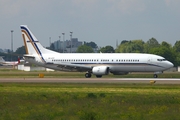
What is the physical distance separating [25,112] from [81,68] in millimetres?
43711

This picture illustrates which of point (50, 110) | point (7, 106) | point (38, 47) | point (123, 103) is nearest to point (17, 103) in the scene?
point (7, 106)

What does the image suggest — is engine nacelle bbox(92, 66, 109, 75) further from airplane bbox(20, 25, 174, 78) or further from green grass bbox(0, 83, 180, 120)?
green grass bbox(0, 83, 180, 120)

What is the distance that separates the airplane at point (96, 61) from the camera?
66938mm

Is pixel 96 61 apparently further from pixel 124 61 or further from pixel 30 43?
pixel 30 43

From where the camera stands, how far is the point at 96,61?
2719 inches

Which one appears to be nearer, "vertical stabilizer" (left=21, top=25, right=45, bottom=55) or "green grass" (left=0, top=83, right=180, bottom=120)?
"green grass" (left=0, top=83, right=180, bottom=120)

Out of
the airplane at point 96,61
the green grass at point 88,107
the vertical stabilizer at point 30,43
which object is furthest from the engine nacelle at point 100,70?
the green grass at point 88,107

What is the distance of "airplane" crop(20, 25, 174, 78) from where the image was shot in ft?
220

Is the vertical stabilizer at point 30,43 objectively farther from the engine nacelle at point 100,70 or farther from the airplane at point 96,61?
the engine nacelle at point 100,70

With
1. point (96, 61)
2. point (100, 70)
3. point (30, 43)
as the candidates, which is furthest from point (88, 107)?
point (30, 43)

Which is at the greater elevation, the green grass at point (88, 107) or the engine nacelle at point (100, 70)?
the engine nacelle at point (100, 70)

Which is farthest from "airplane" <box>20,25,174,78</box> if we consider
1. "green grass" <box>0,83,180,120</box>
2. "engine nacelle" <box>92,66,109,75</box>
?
"green grass" <box>0,83,180,120</box>

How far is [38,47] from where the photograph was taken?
239 feet

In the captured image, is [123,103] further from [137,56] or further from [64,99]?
[137,56]
